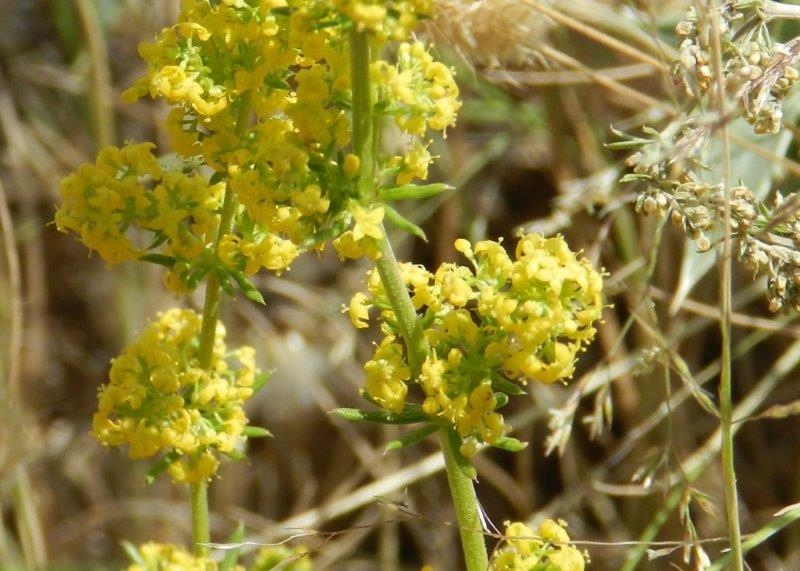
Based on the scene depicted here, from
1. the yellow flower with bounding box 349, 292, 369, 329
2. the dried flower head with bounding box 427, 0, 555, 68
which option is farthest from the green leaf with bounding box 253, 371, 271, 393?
the dried flower head with bounding box 427, 0, 555, 68

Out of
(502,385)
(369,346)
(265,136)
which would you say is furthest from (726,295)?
(369,346)

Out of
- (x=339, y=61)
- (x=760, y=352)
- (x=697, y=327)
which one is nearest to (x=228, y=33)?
(x=339, y=61)

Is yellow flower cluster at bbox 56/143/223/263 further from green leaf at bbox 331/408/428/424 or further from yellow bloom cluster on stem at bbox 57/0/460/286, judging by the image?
green leaf at bbox 331/408/428/424

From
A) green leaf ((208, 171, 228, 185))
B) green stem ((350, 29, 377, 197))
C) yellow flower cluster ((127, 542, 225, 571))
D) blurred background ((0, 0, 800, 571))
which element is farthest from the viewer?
blurred background ((0, 0, 800, 571))

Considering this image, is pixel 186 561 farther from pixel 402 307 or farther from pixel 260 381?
pixel 402 307

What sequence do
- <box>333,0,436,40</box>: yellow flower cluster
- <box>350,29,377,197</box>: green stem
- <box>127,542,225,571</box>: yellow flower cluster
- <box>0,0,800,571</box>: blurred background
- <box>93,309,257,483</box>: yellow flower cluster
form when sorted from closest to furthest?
<box>333,0,436,40</box>: yellow flower cluster
<box>350,29,377,197</box>: green stem
<box>93,309,257,483</box>: yellow flower cluster
<box>127,542,225,571</box>: yellow flower cluster
<box>0,0,800,571</box>: blurred background

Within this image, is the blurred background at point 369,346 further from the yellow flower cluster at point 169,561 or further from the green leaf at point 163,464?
the green leaf at point 163,464

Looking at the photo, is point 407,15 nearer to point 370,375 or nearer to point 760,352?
point 370,375
